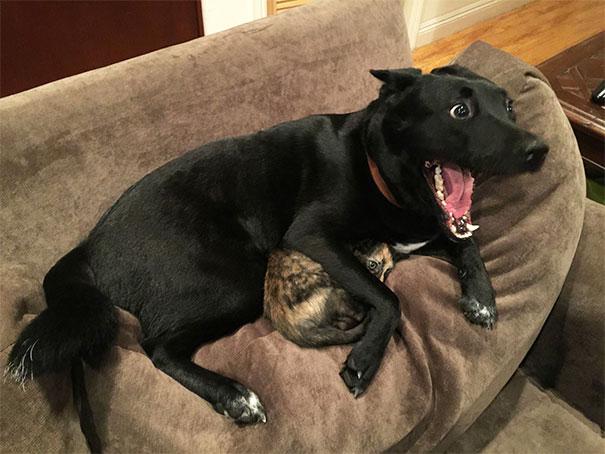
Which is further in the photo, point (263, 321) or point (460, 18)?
point (460, 18)

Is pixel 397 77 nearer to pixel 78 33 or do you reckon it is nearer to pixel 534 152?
pixel 534 152

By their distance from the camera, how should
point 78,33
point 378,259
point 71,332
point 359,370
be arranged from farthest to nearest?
1. point 78,33
2. point 378,259
3. point 359,370
4. point 71,332

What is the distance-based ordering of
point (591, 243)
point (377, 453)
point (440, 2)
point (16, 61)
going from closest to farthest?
point (377, 453) → point (591, 243) → point (16, 61) → point (440, 2)

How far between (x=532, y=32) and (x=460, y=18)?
545mm

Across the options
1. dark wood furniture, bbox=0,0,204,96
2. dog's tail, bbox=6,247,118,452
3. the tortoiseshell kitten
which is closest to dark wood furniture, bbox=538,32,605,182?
the tortoiseshell kitten

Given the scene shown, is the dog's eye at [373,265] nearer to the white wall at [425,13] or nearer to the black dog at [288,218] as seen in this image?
the black dog at [288,218]

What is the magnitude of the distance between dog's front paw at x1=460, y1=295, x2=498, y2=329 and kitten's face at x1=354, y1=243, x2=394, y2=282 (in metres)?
0.23

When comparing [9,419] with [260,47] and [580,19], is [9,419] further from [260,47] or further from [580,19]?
[580,19]

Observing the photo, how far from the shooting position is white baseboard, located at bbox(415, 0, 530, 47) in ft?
10.7

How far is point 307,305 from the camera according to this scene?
120 centimetres

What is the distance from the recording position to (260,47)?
4.57 ft

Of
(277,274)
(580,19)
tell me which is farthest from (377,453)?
(580,19)

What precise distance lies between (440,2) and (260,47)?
2.21 m

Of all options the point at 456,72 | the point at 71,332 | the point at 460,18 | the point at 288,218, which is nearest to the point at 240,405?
the point at 71,332
